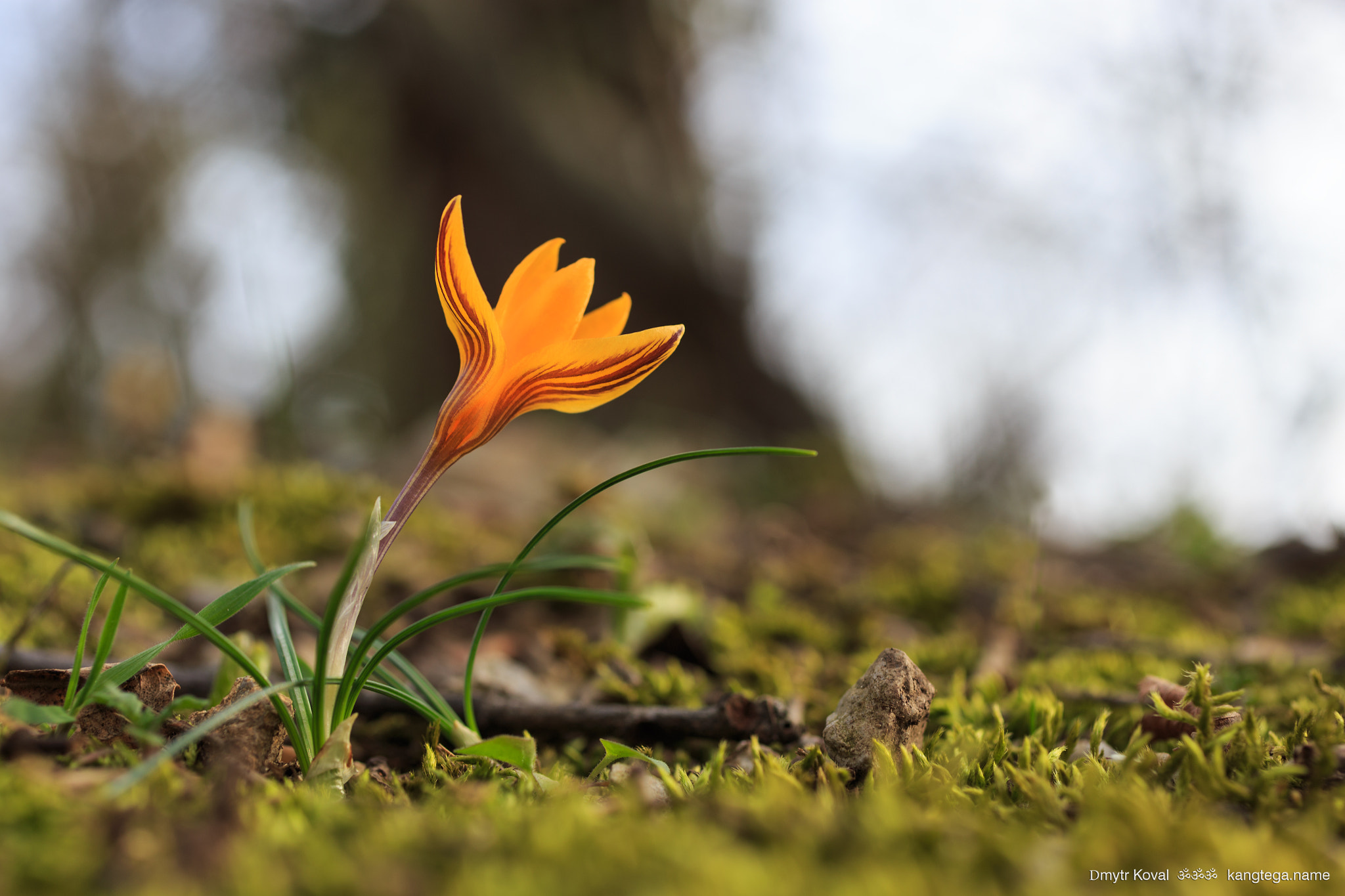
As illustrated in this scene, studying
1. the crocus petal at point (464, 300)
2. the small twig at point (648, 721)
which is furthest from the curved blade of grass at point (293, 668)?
the crocus petal at point (464, 300)

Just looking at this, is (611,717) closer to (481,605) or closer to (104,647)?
(481,605)

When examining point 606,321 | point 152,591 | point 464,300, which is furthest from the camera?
point 606,321

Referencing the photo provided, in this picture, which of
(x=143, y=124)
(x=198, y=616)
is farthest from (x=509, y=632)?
(x=143, y=124)

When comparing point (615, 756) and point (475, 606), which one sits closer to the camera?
point (475, 606)

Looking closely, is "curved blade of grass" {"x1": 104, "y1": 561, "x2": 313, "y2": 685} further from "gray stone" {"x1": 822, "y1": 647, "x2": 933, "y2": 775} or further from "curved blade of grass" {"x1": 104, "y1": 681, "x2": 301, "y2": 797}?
"gray stone" {"x1": 822, "y1": 647, "x2": 933, "y2": 775}

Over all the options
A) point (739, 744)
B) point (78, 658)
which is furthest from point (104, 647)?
point (739, 744)

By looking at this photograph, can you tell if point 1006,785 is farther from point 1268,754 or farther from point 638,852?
point 638,852

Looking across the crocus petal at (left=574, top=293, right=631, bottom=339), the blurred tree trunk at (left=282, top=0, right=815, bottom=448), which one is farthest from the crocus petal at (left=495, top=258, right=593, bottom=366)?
the blurred tree trunk at (left=282, top=0, right=815, bottom=448)
